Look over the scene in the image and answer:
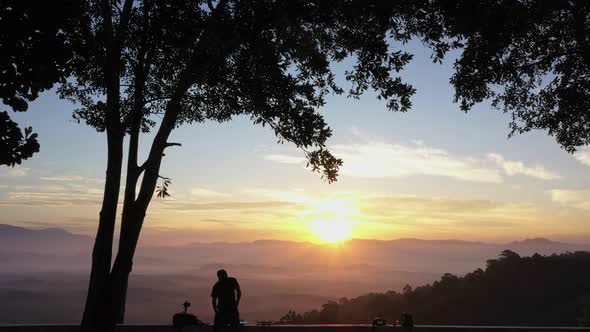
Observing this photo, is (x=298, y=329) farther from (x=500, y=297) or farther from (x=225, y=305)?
(x=500, y=297)

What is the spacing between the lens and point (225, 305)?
15.1 metres

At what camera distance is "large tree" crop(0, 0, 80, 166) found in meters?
11.1

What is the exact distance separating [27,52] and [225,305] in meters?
7.05

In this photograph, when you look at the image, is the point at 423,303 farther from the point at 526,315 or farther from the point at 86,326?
the point at 86,326

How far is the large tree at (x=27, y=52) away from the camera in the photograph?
36.3ft

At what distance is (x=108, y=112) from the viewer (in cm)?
1645

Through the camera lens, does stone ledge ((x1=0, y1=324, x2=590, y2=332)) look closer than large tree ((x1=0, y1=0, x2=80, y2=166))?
No

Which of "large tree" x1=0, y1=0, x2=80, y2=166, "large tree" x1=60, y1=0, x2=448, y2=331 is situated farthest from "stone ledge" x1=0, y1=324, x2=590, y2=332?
"large tree" x1=0, y1=0, x2=80, y2=166

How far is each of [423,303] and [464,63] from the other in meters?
72.1

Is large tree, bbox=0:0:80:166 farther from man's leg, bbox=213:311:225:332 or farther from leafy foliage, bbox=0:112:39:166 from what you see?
man's leg, bbox=213:311:225:332

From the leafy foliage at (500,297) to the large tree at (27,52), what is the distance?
71.4 metres

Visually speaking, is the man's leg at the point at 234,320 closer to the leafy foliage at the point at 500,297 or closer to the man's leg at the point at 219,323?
the man's leg at the point at 219,323

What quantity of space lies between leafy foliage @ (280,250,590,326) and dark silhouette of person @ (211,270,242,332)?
66.3 m

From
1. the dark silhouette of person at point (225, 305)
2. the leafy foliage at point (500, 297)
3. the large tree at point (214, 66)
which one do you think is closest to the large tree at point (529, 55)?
the large tree at point (214, 66)
